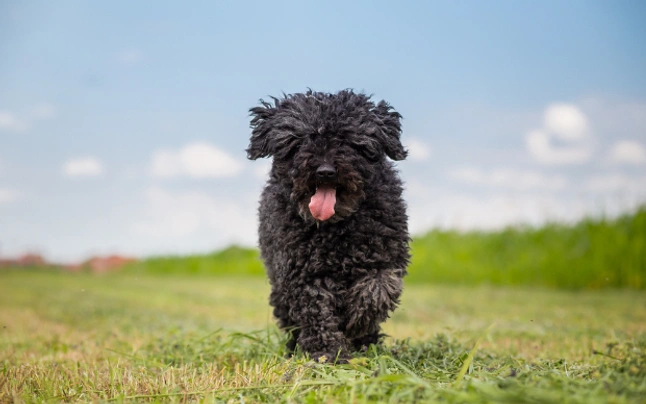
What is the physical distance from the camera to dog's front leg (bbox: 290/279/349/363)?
4266 mm

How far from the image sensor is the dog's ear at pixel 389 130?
445 cm

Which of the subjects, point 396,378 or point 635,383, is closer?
point 635,383

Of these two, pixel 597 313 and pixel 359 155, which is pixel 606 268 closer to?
pixel 597 313

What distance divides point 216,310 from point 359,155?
6.85 meters

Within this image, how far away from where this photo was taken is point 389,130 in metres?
4.52

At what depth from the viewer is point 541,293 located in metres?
12.2

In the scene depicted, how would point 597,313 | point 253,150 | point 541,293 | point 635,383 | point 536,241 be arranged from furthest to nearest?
1. point 536,241
2. point 541,293
3. point 597,313
4. point 253,150
5. point 635,383

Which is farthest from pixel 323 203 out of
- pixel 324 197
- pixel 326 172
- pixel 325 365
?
pixel 325 365

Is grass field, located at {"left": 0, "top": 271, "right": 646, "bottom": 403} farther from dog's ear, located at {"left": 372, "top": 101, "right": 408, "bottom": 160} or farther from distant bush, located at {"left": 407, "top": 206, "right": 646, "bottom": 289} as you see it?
dog's ear, located at {"left": 372, "top": 101, "right": 408, "bottom": 160}

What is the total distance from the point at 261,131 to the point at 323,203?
899mm

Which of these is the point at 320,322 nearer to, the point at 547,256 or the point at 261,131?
the point at 261,131

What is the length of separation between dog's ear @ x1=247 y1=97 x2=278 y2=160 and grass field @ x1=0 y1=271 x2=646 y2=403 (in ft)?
4.57

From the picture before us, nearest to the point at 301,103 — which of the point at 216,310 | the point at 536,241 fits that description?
the point at 216,310

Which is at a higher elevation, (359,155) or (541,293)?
(359,155)
